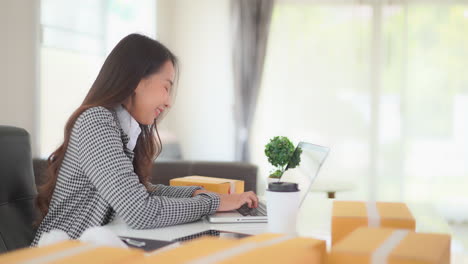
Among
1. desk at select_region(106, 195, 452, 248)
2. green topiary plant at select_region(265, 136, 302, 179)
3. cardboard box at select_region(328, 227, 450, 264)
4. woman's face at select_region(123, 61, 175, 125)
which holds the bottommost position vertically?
desk at select_region(106, 195, 452, 248)

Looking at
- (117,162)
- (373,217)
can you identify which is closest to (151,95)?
(117,162)

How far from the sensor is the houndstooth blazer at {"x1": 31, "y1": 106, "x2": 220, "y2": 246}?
1.41m

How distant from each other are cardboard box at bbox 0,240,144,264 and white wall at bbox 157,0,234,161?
5.01 metres

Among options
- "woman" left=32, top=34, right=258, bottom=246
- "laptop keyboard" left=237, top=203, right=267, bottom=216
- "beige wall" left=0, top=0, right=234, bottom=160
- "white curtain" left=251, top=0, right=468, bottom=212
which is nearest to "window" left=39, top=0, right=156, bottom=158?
"beige wall" left=0, top=0, right=234, bottom=160

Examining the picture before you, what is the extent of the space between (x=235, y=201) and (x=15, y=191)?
0.65 meters

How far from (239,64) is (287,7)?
2.38ft

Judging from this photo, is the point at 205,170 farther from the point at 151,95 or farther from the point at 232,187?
the point at 151,95

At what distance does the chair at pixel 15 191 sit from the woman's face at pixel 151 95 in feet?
1.11

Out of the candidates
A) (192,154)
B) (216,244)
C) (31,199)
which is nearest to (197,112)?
(192,154)

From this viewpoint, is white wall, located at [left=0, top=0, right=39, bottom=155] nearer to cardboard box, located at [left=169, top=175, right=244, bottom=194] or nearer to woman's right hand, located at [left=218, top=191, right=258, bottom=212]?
cardboard box, located at [left=169, top=175, right=244, bottom=194]

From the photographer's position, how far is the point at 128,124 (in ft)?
5.49

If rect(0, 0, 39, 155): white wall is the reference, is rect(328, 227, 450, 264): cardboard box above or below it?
below

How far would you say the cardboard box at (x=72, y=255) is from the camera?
A: 44 cm

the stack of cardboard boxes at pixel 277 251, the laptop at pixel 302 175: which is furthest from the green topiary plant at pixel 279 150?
the stack of cardboard boxes at pixel 277 251
